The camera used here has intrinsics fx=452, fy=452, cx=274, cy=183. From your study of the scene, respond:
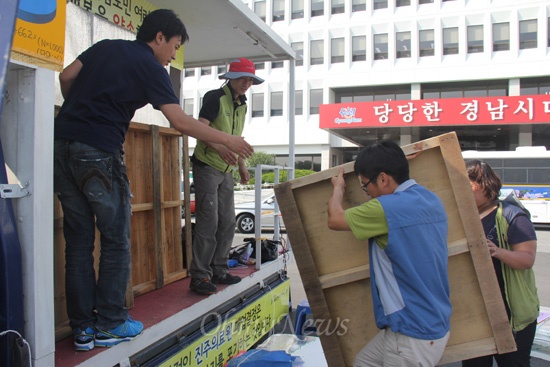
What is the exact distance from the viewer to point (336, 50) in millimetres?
35375

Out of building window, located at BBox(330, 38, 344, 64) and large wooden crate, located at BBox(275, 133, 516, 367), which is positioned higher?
building window, located at BBox(330, 38, 344, 64)

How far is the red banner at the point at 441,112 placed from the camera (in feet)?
79.9

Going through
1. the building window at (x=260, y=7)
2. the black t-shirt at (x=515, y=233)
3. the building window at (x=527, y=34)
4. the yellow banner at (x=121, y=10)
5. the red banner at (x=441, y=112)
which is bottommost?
the black t-shirt at (x=515, y=233)

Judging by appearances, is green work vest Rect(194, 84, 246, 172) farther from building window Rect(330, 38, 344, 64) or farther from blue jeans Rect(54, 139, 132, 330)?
building window Rect(330, 38, 344, 64)

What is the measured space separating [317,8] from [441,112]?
594 inches

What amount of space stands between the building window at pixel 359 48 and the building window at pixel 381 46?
2.70ft

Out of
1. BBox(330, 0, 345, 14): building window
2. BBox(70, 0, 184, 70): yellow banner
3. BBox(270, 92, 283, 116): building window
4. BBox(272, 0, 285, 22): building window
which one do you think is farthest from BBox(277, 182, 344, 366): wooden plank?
BBox(272, 0, 285, 22): building window

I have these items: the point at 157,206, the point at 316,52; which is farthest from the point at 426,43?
the point at 157,206

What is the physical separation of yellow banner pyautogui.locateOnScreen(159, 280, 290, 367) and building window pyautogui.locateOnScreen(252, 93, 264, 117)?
32832 mm

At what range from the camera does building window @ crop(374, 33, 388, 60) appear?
34281 millimetres

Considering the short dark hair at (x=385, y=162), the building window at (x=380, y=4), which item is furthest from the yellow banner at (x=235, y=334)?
the building window at (x=380, y=4)

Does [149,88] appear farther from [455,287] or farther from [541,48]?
[541,48]

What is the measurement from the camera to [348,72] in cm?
3488

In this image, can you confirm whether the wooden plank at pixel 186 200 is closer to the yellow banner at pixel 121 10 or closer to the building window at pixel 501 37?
the yellow banner at pixel 121 10
